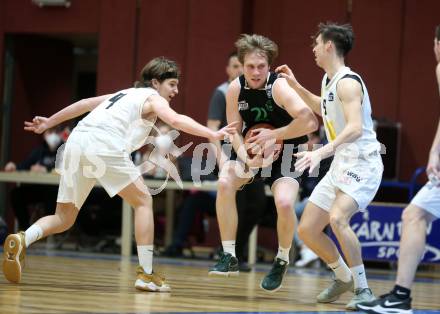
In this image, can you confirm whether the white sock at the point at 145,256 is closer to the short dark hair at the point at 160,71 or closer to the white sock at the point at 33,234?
the white sock at the point at 33,234

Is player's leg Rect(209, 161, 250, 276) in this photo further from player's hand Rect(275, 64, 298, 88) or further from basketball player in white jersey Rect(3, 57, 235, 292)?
player's hand Rect(275, 64, 298, 88)

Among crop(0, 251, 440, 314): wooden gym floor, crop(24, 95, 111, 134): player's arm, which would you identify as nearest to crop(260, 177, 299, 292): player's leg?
crop(0, 251, 440, 314): wooden gym floor

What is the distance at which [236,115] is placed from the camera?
6.09 metres

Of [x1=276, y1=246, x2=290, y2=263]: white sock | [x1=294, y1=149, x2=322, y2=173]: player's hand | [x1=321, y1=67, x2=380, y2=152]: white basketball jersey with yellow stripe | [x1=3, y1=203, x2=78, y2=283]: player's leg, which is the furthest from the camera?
[x1=276, y1=246, x2=290, y2=263]: white sock

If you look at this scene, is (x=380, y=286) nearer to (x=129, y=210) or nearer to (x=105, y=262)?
(x=105, y=262)

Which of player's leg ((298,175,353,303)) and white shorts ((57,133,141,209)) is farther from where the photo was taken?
white shorts ((57,133,141,209))

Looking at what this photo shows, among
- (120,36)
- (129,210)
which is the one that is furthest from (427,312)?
(120,36)

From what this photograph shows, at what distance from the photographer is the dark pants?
35.8 ft

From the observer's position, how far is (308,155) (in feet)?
15.9

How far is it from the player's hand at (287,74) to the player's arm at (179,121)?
2.67 feet

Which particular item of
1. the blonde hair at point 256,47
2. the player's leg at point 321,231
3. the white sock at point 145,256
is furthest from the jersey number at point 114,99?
the player's leg at point 321,231

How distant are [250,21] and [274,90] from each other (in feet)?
21.5

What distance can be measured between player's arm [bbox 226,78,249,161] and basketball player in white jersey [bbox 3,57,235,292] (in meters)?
0.44

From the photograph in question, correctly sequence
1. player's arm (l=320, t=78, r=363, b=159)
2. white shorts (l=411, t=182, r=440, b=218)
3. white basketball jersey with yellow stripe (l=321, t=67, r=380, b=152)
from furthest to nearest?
white basketball jersey with yellow stripe (l=321, t=67, r=380, b=152)
player's arm (l=320, t=78, r=363, b=159)
white shorts (l=411, t=182, r=440, b=218)
